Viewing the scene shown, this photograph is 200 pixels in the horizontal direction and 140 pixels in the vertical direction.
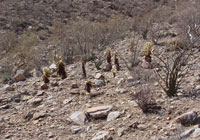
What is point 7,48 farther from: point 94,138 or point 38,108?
point 94,138

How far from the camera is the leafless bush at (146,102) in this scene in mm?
4020

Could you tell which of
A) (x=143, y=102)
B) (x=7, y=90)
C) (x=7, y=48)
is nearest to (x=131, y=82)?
(x=143, y=102)

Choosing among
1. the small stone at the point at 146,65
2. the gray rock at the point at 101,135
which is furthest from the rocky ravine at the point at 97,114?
the small stone at the point at 146,65

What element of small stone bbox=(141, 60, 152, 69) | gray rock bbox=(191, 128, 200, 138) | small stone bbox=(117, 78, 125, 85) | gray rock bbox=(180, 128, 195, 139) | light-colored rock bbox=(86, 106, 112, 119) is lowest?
light-colored rock bbox=(86, 106, 112, 119)

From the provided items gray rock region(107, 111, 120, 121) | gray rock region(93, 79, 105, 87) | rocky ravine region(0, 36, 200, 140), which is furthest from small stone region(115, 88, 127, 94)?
gray rock region(107, 111, 120, 121)

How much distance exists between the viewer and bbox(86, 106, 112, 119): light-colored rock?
165 inches

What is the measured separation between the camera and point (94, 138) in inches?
141

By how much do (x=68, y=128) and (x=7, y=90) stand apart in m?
2.93

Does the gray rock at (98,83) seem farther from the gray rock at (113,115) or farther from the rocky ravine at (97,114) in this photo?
the gray rock at (113,115)

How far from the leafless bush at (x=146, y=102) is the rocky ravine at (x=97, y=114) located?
3.6 inches

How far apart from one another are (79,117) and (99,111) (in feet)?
1.11

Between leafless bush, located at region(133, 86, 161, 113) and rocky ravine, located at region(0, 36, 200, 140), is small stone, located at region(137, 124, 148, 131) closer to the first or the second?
rocky ravine, located at region(0, 36, 200, 140)

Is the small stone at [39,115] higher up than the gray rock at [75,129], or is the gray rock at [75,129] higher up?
the small stone at [39,115]

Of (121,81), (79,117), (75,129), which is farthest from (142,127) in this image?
(121,81)
